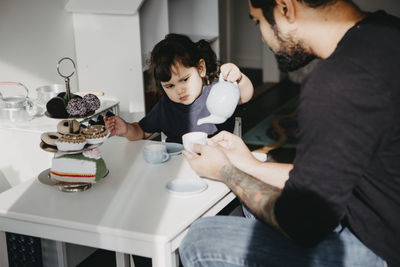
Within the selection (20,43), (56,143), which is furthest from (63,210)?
(20,43)

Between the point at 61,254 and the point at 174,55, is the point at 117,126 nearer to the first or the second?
the point at 174,55

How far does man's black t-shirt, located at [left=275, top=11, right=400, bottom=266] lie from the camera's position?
994 mm

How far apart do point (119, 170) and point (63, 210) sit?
299mm

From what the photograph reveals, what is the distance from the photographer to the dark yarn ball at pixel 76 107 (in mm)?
1436

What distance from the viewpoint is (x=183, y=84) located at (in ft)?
6.32

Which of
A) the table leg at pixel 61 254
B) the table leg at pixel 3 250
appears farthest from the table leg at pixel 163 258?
the table leg at pixel 61 254

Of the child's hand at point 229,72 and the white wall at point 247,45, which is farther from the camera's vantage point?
the white wall at point 247,45

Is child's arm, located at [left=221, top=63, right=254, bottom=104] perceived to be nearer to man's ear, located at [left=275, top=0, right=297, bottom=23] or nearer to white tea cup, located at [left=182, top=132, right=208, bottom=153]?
white tea cup, located at [left=182, top=132, right=208, bottom=153]

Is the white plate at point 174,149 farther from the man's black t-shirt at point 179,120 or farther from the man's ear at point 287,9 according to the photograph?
the man's ear at point 287,9

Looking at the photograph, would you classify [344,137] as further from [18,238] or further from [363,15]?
[18,238]

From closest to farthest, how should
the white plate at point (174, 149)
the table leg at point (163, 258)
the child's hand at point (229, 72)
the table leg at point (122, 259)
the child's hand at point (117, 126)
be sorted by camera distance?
the table leg at point (163, 258), the table leg at point (122, 259), the white plate at point (174, 149), the child's hand at point (229, 72), the child's hand at point (117, 126)

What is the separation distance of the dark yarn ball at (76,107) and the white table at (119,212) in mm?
209

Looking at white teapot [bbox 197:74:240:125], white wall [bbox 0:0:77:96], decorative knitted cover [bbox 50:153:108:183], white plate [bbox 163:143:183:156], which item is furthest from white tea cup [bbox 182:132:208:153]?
white wall [bbox 0:0:77:96]

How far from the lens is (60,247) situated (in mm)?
1731
